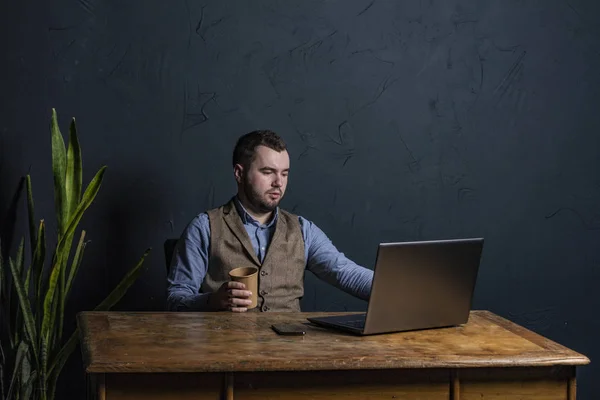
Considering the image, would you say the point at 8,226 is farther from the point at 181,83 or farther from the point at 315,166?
the point at 315,166

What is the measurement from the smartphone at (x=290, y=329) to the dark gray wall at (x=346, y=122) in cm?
132

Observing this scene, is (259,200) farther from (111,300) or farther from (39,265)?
(39,265)

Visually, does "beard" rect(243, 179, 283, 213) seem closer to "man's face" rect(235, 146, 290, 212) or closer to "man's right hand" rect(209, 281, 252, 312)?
"man's face" rect(235, 146, 290, 212)

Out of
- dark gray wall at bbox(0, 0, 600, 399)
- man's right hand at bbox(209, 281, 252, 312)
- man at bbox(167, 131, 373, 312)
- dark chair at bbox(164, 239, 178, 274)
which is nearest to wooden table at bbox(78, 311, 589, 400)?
man's right hand at bbox(209, 281, 252, 312)

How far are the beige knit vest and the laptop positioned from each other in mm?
616

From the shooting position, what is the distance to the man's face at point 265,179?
341cm

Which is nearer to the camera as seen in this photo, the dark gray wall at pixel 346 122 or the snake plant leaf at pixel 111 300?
the snake plant leaf at pixel 111 300

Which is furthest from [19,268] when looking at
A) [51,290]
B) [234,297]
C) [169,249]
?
[234,297]

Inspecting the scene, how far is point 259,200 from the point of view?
3.42 m

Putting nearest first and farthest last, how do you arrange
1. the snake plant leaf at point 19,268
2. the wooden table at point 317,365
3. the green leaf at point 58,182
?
the wooden table at point 317,365, the green leaf at point 58,182, the snake plant leaf at point 19,268

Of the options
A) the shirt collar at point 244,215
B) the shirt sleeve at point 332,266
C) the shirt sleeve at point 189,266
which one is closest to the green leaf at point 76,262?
the shirt sleeve at point 189,266

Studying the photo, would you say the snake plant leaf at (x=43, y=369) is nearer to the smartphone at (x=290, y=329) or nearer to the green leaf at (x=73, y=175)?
the green leaf at (x=73, y=175)

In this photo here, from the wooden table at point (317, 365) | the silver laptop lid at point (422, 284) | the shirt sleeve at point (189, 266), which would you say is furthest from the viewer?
the shirt sleeve at point (189, 266)

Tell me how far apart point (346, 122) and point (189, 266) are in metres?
1.13
